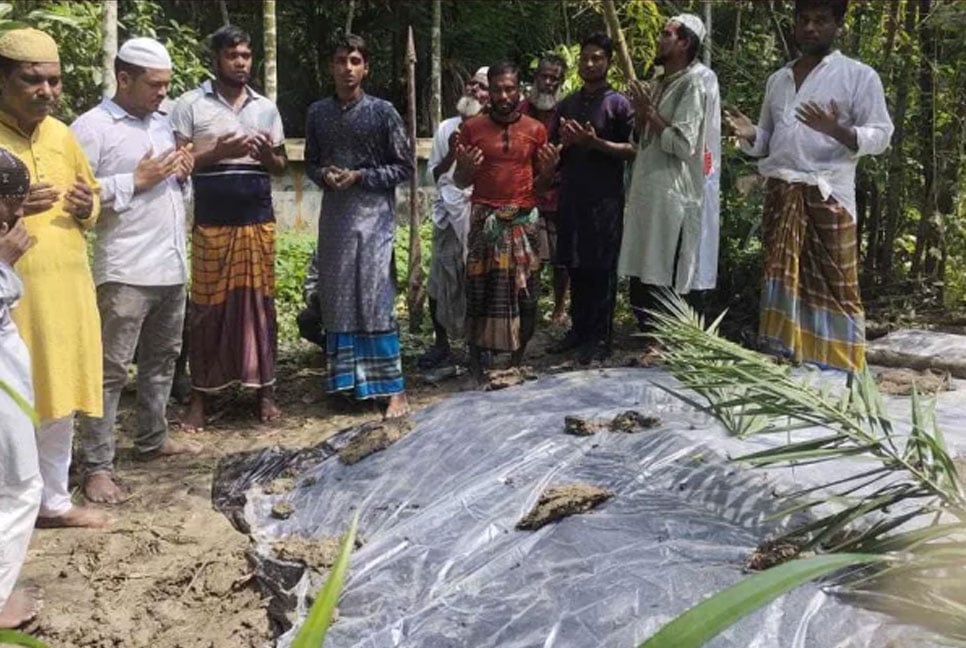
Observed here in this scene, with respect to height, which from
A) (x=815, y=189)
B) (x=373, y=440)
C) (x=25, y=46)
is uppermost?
(x=25, y=46)

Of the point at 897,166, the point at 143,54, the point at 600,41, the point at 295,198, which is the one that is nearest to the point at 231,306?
the point at 143,54

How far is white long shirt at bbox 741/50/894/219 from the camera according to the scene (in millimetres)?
4121

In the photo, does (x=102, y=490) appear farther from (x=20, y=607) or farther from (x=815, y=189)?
(x=815, y=189)

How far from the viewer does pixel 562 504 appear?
266 centimetres

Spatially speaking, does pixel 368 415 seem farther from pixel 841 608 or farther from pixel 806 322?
pixel 841 608

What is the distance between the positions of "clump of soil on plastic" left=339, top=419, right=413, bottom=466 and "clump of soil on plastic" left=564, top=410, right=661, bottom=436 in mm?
698

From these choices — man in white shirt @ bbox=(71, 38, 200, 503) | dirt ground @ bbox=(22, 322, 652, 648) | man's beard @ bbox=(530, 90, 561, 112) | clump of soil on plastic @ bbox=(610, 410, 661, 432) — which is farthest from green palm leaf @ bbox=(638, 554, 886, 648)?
man's beard @ bbox=(530, 90, 561, 112)

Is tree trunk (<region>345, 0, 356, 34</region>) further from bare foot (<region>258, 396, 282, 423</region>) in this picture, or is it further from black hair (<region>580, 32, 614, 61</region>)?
bare foot (<region>258, 396, 282, 423</region>)

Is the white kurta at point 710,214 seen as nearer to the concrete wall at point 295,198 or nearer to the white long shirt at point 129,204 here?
the white long shirt at point 129,204

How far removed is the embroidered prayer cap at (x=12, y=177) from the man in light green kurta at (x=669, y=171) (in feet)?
9.31

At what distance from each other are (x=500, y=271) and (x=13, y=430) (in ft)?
8.92

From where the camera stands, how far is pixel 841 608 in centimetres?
205

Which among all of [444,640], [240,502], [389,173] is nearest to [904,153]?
[389,173]

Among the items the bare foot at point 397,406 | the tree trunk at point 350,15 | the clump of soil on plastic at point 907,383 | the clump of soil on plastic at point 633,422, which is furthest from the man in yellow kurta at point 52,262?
the tree trunk at point 350,15
